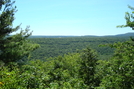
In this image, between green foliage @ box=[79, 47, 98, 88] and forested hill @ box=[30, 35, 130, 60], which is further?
forested hill @ box=[30, 35, 130, 60]

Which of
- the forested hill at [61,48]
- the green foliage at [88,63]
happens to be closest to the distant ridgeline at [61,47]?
the forested hill at [61,48]

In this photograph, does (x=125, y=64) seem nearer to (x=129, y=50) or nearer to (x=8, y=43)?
(x=129, y=50)

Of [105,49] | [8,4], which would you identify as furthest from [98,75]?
[105,49]

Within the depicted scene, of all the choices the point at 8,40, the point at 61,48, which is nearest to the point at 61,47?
the point at 61,48

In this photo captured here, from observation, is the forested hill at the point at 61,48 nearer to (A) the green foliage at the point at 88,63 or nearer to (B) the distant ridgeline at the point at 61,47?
(B) the distant ridgeline at the point at 61,47

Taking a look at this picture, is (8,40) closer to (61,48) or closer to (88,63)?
(88,63)

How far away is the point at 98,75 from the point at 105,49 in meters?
80.3

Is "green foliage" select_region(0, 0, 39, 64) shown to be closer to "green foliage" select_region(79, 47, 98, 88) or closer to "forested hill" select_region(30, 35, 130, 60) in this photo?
"green foliage" select_region(79, 47, 98, 88)

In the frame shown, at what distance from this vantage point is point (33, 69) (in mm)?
3447

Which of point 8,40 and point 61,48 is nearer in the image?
point 8,40

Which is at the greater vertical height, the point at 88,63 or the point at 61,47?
the point at 88,63

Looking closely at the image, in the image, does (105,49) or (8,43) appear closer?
(8,43)

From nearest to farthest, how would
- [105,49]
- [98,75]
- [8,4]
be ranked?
[98,75], [8,4], [105,49]

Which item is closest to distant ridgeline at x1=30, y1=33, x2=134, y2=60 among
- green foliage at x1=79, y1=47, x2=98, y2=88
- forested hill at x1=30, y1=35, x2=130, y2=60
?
forested hill at x1=30, y1=35, x2=130, y2=60
